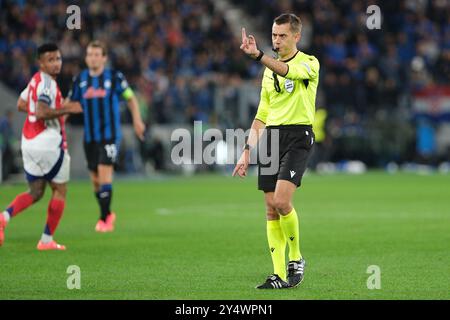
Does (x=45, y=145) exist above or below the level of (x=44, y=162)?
above

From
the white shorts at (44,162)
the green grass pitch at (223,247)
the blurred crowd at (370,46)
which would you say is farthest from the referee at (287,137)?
the blurred crowd at (370,46)

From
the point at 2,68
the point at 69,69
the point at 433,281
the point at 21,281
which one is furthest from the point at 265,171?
the point at 2,68

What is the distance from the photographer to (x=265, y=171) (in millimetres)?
8836

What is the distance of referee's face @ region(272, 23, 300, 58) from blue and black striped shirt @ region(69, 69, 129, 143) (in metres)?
5.67

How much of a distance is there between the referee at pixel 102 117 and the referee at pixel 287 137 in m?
5.22

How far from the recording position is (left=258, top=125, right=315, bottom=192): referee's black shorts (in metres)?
8.68

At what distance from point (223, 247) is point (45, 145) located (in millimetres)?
2324

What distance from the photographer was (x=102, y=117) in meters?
14.0

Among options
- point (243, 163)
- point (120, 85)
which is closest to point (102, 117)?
point (120, 85)

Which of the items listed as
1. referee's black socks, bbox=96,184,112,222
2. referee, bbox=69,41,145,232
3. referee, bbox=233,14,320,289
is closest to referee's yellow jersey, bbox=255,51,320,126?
referee, bbox=233,14,320,289

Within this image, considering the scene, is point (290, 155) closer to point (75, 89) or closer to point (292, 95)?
point (292, 95)

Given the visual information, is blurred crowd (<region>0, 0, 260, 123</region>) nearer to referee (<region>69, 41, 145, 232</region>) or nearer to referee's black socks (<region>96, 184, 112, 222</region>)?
referee (<region>69, 41, 145, 232</region>)

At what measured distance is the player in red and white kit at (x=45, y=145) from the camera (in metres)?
11.5

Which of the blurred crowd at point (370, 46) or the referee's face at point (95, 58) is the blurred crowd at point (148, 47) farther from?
the referee's face at point (95, 58)
